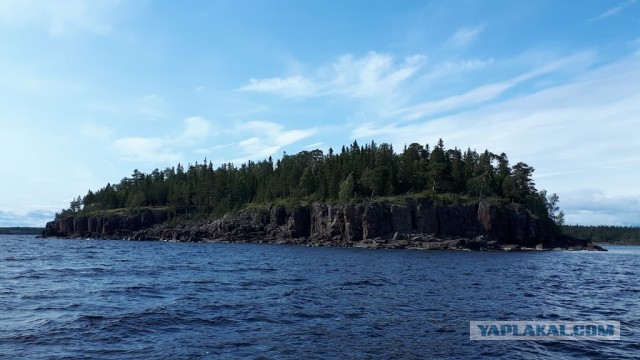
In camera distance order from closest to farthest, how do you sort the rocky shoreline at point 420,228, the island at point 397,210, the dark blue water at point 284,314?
1. the dark blue water at point 284,314
2. the rocky shoreline at point 420,228
3. the island at point 397,210

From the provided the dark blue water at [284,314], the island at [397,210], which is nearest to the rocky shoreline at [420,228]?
the island at [397,210]

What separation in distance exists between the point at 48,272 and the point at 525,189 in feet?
481

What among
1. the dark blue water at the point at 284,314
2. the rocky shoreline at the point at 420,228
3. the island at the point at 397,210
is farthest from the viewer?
the island at the point at 397,210

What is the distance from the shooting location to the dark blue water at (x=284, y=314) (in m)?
20.4

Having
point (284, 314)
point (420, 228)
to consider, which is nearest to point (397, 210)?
point (420, 228)

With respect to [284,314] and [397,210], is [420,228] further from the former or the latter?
[284,314]

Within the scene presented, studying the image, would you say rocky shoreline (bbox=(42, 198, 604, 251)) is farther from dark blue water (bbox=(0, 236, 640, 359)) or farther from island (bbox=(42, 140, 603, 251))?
dark blue water (bbox=(0, 236, 640, 359))

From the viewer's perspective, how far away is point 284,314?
27.7m

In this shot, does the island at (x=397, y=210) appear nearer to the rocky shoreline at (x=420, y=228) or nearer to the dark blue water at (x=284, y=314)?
the rocky shoreline at (x=420, y=228)

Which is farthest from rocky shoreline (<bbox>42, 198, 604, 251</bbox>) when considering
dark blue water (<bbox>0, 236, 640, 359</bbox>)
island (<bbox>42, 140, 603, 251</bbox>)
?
dark blue water (<bbox>0, 236, 640, 359</bbox>)

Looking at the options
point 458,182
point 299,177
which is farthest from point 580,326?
point 299,177

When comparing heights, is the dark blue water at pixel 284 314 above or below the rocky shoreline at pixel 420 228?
below

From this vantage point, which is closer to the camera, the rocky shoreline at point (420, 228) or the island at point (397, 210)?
the rocky shoreline at point (420, 228)

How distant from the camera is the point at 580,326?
85.9 feet
